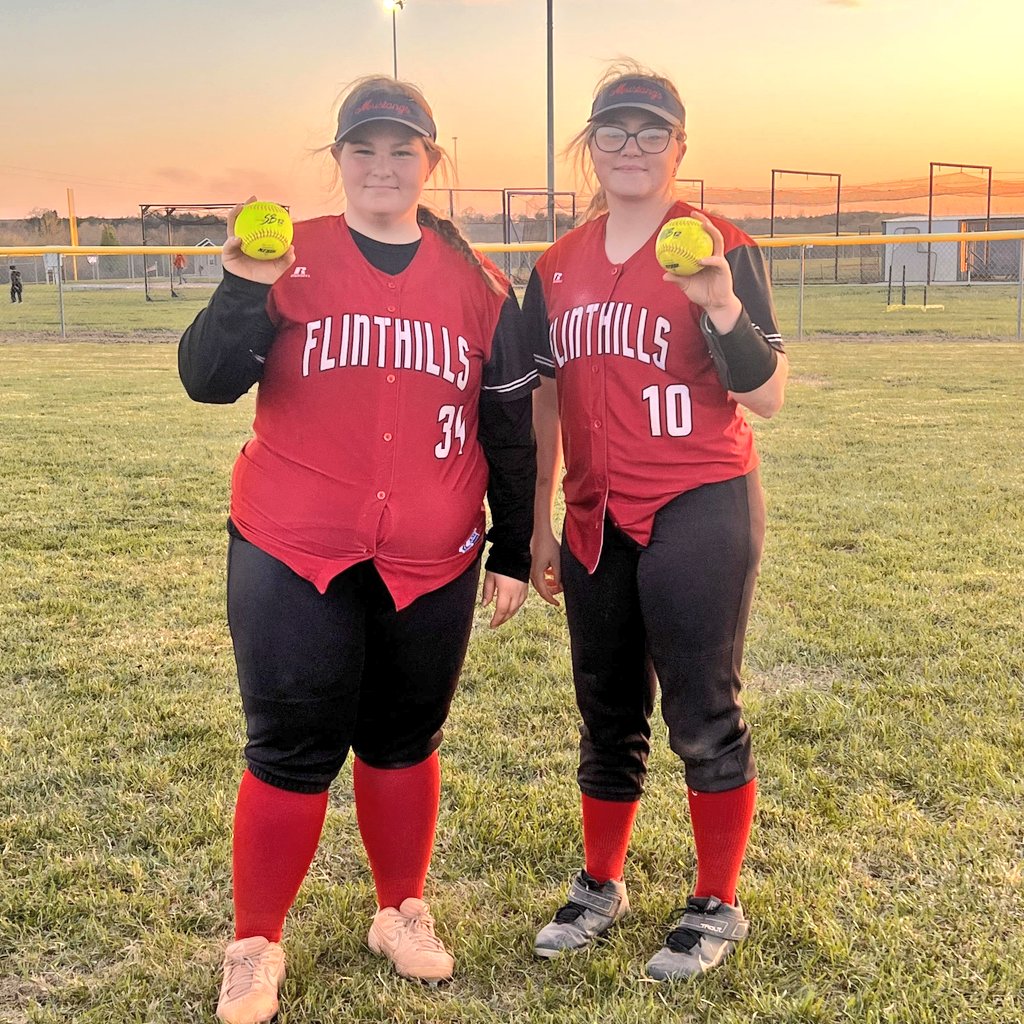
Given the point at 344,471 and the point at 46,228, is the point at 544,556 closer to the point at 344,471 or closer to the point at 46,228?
the point at 344,471

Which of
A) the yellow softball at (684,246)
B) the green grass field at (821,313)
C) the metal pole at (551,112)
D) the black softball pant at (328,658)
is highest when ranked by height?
the metal pole at (551,112)

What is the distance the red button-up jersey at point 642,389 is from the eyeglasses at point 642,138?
0.14 m

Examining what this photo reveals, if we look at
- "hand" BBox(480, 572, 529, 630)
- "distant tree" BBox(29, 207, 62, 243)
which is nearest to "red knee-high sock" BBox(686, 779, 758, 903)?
"hand" BBox(480, 572, 529, 630)

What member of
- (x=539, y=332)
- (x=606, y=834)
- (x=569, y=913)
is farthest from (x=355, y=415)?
(x=569, y=913)

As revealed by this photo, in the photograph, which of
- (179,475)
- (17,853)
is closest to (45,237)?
(179,475)

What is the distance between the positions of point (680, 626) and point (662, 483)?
302 mm

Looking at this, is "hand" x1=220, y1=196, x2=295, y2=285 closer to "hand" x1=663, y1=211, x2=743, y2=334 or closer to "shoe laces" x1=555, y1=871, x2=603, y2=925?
"hand" x1=663, y1=211, x2=743, y2=334

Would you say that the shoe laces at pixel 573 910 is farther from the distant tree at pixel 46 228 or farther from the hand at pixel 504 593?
the distant tree at pixel 46 228

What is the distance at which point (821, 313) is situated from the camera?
23.2 meters

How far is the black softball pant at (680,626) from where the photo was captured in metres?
2.11

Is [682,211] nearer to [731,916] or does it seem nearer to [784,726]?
[731,916]

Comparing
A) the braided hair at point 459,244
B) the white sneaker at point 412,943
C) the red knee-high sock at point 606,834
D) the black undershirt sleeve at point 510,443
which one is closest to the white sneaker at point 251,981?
the white sneaker at point 412,943

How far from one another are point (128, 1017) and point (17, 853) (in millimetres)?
791

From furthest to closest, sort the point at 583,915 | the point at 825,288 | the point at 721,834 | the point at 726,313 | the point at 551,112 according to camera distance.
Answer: the point at 825,288 < the point at 551,112 < the point at 583,915 < the point at 721,834 < the point at 726,313
